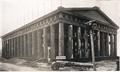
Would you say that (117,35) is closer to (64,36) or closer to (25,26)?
(64,36)

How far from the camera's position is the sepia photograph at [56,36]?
58.6 inches

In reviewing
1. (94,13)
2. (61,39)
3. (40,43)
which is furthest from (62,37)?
(94,13)

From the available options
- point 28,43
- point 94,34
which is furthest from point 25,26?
point 94,34

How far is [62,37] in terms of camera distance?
1480 millimetres

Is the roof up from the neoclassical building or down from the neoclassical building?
up

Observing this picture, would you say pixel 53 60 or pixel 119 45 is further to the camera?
pixel 119 45

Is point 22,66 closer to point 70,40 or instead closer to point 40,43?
point 40,43

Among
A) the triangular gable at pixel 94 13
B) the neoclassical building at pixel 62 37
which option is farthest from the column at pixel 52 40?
the triangular gable at pixel 94 13

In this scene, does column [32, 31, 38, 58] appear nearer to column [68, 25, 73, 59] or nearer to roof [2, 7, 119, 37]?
roof [2, 7, 119, 37]

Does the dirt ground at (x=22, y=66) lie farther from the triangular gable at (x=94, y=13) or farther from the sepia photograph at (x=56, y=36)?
the triangular gable at (x=94, y=13)

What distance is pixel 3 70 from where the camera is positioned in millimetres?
1521

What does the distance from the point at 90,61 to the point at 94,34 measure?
161 millimetres

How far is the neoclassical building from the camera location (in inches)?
58.2

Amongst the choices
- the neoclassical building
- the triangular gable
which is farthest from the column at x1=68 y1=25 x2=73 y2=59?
the triangular gable
